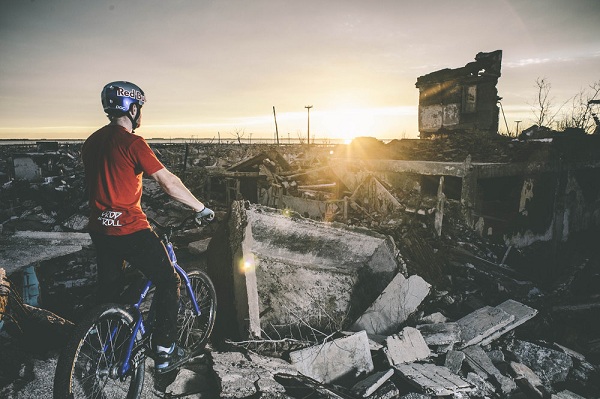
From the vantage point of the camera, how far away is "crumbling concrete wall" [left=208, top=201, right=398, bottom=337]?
4.15 metres

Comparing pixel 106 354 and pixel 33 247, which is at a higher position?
pixel 33 247

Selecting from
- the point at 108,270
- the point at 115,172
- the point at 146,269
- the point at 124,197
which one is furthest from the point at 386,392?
the point at 115,172

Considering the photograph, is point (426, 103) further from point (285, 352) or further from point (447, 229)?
point (285, 352)

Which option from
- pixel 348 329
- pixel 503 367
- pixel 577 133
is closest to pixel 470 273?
pixel 503 367

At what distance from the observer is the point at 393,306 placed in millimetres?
4527

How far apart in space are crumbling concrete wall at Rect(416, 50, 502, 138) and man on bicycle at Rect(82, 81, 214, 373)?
1895cm

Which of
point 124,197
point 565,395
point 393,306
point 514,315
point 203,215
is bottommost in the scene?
point 565,395

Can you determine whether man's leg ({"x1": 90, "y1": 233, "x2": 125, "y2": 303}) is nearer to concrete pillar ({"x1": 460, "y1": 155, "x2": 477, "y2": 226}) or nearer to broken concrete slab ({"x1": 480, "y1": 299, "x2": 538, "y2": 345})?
broken concrete slab ({"x1": 480, "y1": 299, "x2": 538, "y2": 345})

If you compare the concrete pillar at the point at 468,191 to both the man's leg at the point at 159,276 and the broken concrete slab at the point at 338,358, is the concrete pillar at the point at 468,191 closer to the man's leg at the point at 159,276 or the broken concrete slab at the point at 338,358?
the broken concrete slab at the point at 338,358

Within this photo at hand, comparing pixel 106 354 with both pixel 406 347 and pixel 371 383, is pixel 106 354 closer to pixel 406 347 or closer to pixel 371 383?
pixel 371 383

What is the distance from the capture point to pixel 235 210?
4500mm

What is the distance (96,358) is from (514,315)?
17.0 feet

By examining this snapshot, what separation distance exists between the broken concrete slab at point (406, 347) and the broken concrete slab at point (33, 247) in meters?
4.60

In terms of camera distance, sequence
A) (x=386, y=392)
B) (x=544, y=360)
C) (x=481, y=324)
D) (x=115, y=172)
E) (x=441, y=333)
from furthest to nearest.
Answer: (x=481, y=324) < (x=544, y=360) < (x=441, y=333) < (x=386, y=392) < (x=115, y=172)
